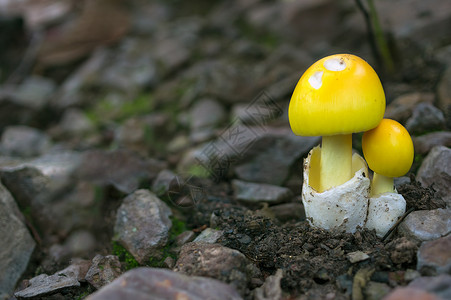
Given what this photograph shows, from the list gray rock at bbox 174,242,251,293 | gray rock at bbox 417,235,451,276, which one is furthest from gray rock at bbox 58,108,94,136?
gray rock at bbox 417,235,451,276

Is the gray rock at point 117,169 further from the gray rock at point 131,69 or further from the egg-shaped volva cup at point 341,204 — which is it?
the gray rock at point 131,69

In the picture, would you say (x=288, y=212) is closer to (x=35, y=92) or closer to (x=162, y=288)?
(x=162, y=288)

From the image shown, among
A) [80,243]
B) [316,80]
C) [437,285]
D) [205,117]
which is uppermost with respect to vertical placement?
[316,80]

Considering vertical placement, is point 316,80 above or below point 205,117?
above

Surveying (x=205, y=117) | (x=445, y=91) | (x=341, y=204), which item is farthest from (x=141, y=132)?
(x=445, y=91)

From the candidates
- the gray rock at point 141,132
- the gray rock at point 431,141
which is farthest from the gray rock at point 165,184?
the gray rock at point 431,141

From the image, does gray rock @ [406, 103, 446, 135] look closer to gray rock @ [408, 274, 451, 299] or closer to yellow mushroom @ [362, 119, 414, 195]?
yellow mushroom @ [362, 119, 414, 195]
